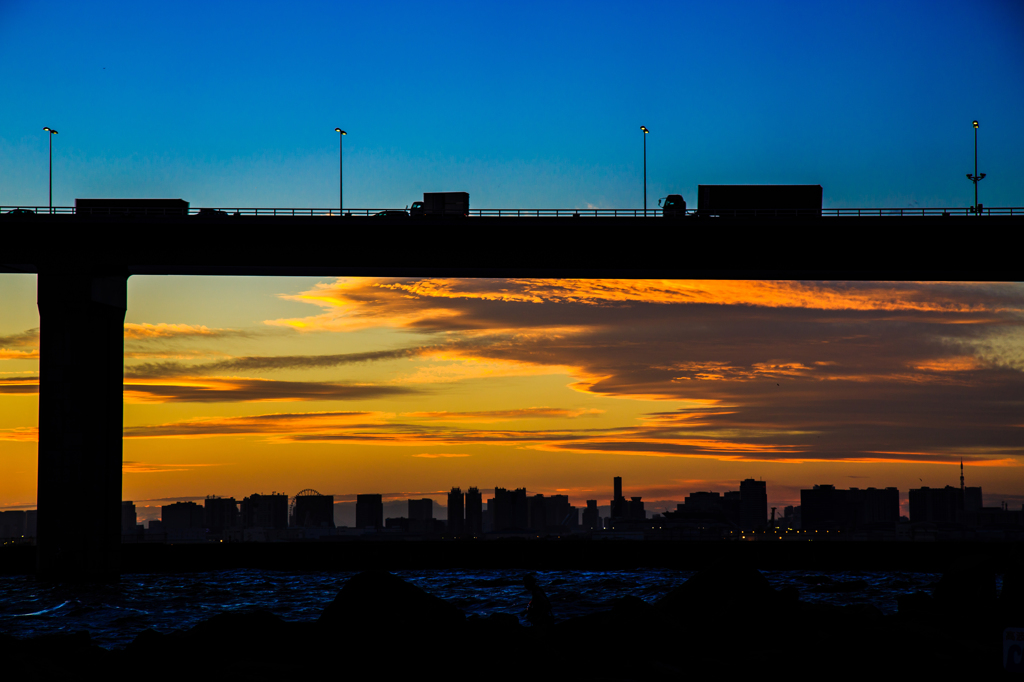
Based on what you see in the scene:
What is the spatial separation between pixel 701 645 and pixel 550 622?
3994 millimetres

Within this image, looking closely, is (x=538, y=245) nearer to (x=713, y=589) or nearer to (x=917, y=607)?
(x=713, y=589)

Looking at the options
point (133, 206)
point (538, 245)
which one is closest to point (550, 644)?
point (538, 245)

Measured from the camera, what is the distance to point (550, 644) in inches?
878

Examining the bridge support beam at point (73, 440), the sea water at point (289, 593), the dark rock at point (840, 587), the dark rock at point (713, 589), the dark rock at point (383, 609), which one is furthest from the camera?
the dark rock at point (840, 587)

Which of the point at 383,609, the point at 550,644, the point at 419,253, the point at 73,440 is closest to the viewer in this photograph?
the point at 550,644

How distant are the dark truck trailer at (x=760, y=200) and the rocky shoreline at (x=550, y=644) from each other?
115ft

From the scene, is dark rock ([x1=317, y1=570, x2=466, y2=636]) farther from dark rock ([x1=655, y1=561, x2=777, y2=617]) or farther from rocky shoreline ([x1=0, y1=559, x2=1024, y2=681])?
dark rock ([x1=655, y1=561, x2=777, y2=617])

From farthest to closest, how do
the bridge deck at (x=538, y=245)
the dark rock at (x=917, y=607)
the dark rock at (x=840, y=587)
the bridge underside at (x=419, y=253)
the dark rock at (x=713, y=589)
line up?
the dark rock at (x=840, y=587), the bridge deck at (x=538, y=245), the bridge underside at (x=419, y=253), the dark rock at (x=917, y=607), the dark rock at (x=713, y=589)

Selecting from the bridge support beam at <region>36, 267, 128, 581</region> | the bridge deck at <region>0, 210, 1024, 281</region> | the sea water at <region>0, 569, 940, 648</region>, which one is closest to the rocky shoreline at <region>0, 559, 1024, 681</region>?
the sea water at <region>0, 569, 940, 648</region>

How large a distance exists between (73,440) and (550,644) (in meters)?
40.7

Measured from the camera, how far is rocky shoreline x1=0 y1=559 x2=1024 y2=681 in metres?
20.7

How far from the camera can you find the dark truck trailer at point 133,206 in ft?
192

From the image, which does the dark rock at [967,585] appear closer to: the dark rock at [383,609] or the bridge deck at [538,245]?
the dark rock at [383,609]

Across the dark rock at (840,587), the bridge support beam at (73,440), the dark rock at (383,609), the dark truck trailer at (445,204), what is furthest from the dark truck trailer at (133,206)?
the dark rock at (840,587)
